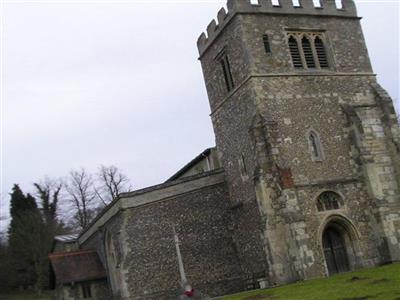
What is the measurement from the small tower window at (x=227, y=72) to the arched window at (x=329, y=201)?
24.0 feet

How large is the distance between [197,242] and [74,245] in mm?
17363

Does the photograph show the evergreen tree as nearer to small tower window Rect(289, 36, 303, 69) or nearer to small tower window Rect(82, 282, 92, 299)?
small tower window Rect(82, 282, 92, 299)

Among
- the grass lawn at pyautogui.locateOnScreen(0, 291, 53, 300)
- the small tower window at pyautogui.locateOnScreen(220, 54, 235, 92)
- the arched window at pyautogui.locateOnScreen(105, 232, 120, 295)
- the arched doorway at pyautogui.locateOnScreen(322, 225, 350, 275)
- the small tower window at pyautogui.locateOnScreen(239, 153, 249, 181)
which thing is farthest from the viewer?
the grass lawn at pyautogui.locateOnScreen(0, 291, 53, 300)

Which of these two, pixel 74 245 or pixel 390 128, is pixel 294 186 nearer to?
pixel 390 128

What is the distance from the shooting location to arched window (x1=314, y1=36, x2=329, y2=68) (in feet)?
94.1

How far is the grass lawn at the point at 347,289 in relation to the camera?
16163 mm

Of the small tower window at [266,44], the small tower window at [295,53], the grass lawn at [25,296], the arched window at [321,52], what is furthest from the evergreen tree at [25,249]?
the arched window at [321,52]

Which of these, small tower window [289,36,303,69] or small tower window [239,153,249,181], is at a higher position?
small tower window [289,36,303,69]

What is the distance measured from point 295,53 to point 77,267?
18160mm

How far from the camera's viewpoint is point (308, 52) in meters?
28.6

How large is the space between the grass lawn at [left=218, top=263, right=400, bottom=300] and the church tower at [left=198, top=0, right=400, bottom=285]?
312cm

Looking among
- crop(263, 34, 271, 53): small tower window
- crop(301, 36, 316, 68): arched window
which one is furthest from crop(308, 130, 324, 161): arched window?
crop(263, 34, 271, 53): small tower window

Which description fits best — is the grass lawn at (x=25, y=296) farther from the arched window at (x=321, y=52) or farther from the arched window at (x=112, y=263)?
the arched window at (x=321, y=52)

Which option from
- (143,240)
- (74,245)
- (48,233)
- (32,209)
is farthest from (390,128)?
(32,209)
